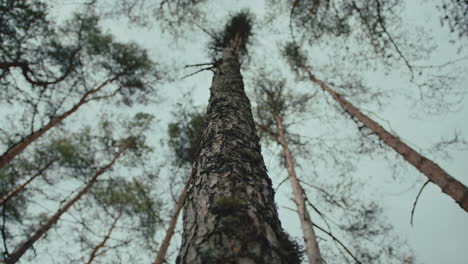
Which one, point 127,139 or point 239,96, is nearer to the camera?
point 239,96

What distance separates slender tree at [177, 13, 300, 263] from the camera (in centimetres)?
85

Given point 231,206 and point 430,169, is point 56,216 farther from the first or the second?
point 430,169

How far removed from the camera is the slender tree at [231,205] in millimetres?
851

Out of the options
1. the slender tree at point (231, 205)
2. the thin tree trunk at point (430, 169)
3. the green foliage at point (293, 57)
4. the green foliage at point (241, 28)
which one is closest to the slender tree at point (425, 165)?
the thin tree trunk at point (430, 169)

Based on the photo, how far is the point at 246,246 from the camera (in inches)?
33.1

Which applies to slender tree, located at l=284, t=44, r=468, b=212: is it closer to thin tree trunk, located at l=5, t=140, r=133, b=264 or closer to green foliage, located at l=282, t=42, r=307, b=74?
green foliage, located at l=282, t=42, r=307, b=74

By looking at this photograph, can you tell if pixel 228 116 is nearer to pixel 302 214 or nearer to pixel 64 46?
pixel 302 214

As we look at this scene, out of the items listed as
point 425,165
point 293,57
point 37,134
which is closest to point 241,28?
point 293,57

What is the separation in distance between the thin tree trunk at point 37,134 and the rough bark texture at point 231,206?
4.40 m

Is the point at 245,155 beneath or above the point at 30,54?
beneath

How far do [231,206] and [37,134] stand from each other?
22.4 feet

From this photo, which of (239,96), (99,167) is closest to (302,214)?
(239,96)

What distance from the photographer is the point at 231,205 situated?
99cm

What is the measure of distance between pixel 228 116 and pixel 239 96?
48cm
